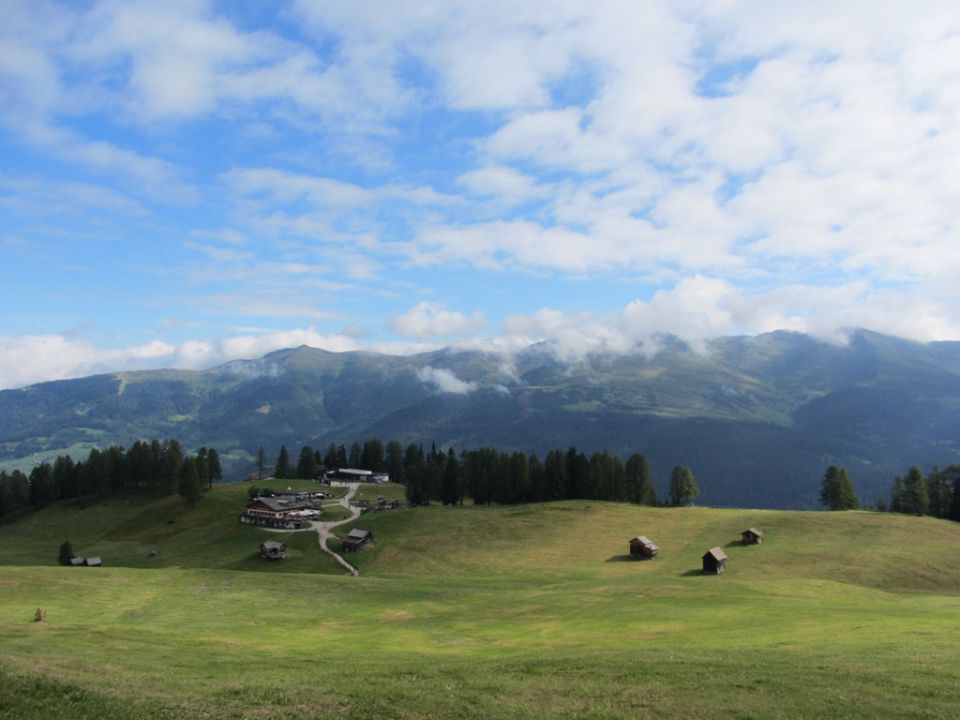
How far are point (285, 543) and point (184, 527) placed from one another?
39.0m

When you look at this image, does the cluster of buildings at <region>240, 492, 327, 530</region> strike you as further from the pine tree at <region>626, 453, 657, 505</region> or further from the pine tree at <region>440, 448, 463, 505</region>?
the pine tree at <region>626, 453, 657, 505</region>

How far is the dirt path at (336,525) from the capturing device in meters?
107

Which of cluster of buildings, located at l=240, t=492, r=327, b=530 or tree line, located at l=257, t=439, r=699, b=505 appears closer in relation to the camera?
cluster of buildings, located at l=240, t=492, r=327, b=530

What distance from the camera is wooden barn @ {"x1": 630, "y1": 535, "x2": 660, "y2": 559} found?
10344cm

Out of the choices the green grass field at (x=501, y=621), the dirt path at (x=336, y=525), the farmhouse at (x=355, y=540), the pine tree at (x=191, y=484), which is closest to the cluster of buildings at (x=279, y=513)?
the dirt path at (x=336, y=525)

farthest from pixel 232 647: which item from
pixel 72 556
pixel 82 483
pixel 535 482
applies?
pixel 82 483

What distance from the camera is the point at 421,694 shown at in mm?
27734

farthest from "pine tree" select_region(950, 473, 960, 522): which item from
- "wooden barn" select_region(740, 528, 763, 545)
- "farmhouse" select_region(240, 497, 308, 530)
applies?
"farmhouse" select_region(240, 497, 308, 530)

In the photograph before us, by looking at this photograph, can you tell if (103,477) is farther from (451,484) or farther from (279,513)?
(451,484)

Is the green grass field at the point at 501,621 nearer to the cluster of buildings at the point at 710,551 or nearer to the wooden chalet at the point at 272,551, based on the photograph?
the wooden chalet at the point at 272,551

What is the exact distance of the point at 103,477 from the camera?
180375mm

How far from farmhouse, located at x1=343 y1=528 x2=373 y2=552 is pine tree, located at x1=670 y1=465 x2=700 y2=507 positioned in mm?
88760

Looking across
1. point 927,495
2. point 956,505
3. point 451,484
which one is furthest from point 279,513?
point 956,505

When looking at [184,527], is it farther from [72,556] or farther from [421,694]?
[421,694]
